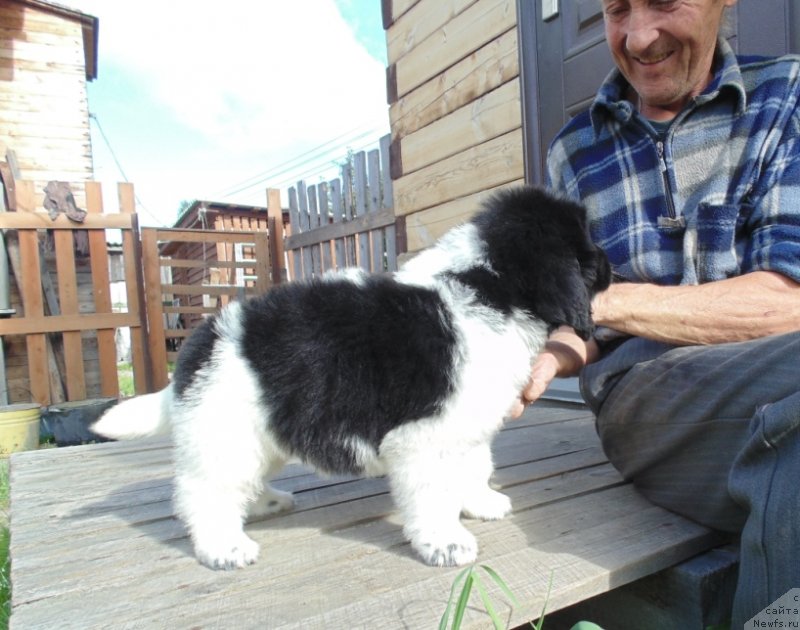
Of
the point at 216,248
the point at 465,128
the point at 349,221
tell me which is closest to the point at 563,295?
the point at 465,128

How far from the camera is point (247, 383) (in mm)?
1750

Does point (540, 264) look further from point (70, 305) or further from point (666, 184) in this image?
point (70, 305)

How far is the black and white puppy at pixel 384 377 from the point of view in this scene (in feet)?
5.61

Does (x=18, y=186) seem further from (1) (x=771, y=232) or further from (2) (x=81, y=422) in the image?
(1) (x=771, y=232)

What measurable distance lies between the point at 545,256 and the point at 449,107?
3.61 metres

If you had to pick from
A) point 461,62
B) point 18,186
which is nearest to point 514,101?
point 461,62

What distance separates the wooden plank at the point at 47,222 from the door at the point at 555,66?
4.64 meters

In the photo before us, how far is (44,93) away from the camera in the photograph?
11.0 meters

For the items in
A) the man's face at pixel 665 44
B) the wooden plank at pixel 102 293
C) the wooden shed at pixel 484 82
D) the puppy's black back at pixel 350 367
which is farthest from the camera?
the wooden plank at pixel 102 293

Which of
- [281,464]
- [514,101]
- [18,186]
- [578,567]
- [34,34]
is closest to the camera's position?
[578,567]

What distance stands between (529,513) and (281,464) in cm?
94

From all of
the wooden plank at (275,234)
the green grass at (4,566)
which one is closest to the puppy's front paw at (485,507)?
the green grass at (4,566)

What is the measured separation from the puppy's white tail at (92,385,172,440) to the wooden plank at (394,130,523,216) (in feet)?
10.5

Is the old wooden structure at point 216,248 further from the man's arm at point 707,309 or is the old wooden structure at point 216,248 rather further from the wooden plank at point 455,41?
the man's arm at point 707,309
